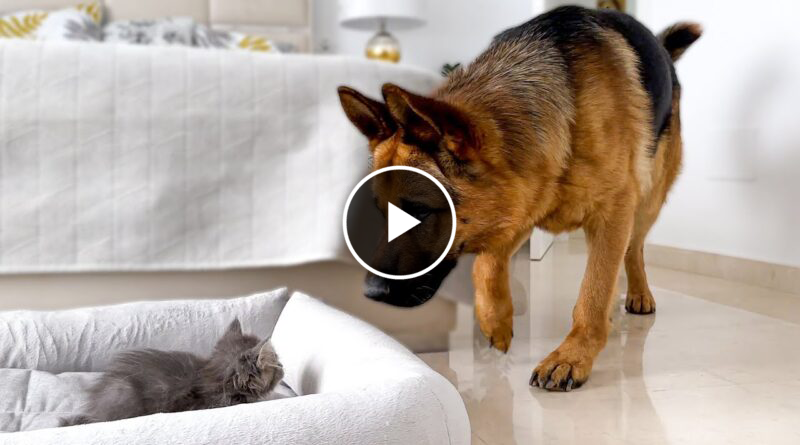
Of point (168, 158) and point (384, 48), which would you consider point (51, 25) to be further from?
point (168, 158)

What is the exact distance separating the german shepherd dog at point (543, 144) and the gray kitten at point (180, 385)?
0.89ft

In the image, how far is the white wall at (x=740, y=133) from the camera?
2.59 meters

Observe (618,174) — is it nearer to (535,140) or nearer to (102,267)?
(535,140)

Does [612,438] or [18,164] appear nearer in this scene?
[612,438]

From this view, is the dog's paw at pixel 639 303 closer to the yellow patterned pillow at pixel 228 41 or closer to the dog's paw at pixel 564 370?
the dog's paw at pixel 564 370

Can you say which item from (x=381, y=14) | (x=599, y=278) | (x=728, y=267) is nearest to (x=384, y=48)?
(x=381, y=14)

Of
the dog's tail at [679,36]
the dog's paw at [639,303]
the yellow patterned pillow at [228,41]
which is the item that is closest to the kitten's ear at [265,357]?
the dog's paw at [639,303]

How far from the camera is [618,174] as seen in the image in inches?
58.3

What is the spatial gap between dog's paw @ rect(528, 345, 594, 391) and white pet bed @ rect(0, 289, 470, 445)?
44 cm

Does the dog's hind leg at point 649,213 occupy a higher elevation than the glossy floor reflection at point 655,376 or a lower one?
higher

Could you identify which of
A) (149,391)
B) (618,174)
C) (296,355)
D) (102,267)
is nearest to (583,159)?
(618,174)

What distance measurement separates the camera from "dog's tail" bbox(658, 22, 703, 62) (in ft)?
6.56

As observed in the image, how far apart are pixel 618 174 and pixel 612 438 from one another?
55 cm

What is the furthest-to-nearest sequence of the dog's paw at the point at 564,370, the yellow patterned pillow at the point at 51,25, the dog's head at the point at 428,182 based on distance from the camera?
the yellow patterned pillow at the point at 51,25 < the dog's paw at the point at 564,370 < the dog's head at the point at 428,182
